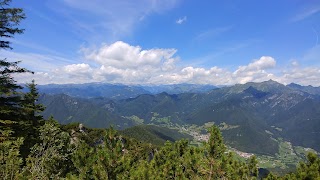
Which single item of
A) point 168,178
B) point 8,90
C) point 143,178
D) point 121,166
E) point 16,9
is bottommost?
point 168,178

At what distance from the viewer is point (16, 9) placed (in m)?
25.1

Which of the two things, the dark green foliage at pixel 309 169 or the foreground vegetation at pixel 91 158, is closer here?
the foreground vegetation at pixel 91 158

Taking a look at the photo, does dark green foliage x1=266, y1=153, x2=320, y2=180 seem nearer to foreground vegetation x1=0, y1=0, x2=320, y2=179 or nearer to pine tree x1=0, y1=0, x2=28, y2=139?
foreground vegetation x1=0, y1=0, x2=320, y2=179

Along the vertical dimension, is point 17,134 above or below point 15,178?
below

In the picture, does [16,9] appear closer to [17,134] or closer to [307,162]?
[17,134]

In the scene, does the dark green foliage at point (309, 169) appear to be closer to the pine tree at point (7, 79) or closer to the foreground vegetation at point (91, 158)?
the foreground vegetation at point (91, 158)

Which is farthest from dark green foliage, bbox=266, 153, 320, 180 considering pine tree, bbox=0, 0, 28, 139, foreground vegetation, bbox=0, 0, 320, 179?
pine tree, bbox=0, 0, 28, 139

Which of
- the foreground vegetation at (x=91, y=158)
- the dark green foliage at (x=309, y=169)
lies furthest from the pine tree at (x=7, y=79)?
the dark green foliage at (x=309, y=169)

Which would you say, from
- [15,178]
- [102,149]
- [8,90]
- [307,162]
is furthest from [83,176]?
[307,162]

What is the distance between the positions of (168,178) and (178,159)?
11.3 ft

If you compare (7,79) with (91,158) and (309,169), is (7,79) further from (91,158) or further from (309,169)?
(309,169)

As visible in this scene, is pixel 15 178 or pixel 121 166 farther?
pixel 121 166

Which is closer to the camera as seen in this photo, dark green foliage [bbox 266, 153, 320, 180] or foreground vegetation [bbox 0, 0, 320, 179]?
foreground vegetation [bbox 0, 0, 320, 179]

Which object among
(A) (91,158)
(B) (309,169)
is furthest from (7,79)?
(B) (309,169)
